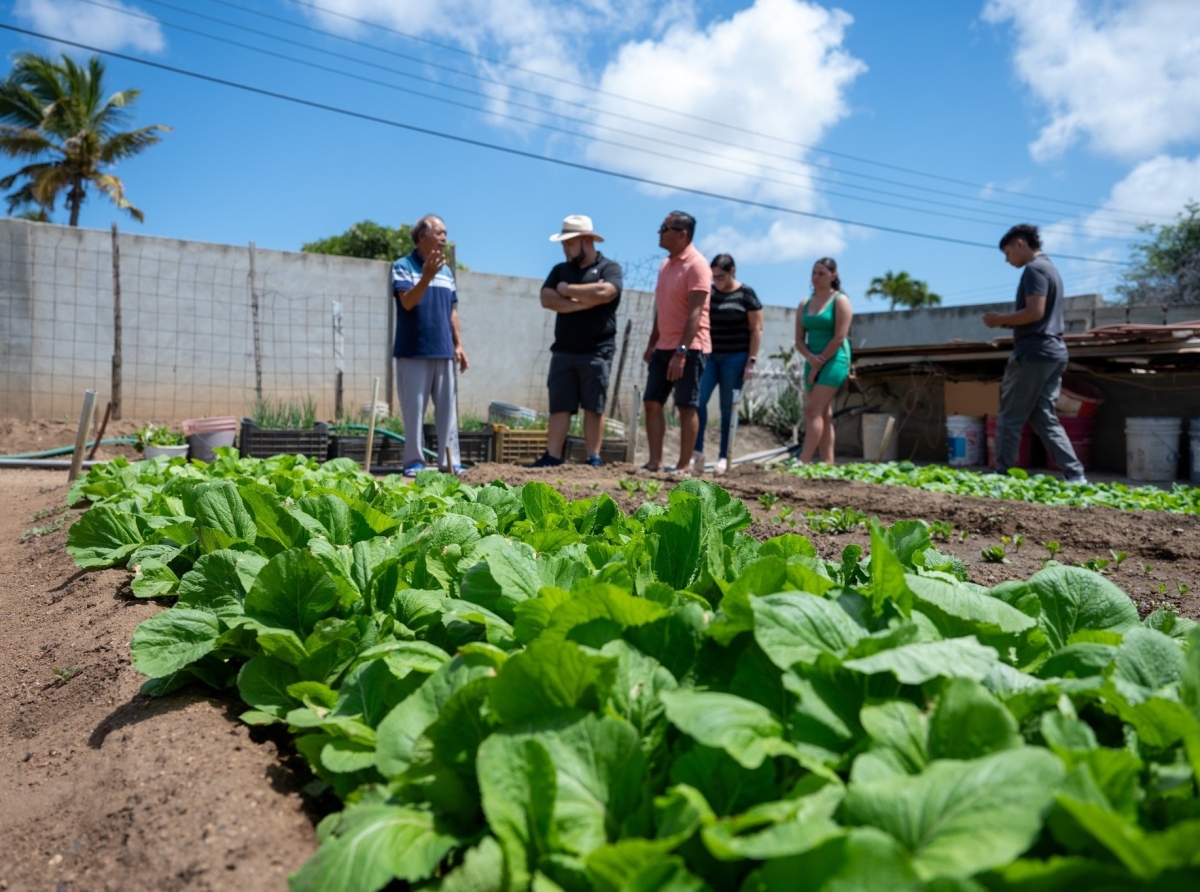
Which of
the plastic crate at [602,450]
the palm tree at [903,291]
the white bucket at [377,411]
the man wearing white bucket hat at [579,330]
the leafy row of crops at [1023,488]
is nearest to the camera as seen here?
the leafy row of crops at [1023,488]

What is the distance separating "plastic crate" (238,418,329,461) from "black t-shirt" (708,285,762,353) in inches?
153

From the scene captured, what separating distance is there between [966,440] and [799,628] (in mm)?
9643

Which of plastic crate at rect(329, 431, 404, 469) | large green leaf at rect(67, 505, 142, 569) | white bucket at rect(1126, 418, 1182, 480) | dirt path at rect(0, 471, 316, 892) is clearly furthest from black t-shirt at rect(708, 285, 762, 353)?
dirt path at rect(0, 471, 316, 892)

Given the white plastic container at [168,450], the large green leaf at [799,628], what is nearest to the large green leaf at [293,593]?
the large green leaf at [799,628]

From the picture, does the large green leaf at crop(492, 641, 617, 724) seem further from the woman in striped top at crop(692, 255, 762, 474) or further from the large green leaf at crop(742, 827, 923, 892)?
the woman in striped top at crop(692, 255, 762, 474)

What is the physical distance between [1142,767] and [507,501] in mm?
1705

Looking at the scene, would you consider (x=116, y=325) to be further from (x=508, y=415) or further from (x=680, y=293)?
(x=680, y=293)

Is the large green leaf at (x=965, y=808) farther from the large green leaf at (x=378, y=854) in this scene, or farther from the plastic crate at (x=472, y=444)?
the plastic crate at (x=472, y=444)

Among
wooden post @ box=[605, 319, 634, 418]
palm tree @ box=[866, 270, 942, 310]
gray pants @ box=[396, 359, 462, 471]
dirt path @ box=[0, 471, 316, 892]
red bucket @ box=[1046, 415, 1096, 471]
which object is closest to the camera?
dirt path @ box=[0, 471, 316, 892]

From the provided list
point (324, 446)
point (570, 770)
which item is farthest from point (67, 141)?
point (570, 770)

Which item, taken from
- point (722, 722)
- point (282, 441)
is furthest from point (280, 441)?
point (722, 722)

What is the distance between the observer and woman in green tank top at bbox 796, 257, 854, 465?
22.6 feet

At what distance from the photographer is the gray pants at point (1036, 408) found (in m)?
Answer: 6.41

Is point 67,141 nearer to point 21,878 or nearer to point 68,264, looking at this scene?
point 68,264
